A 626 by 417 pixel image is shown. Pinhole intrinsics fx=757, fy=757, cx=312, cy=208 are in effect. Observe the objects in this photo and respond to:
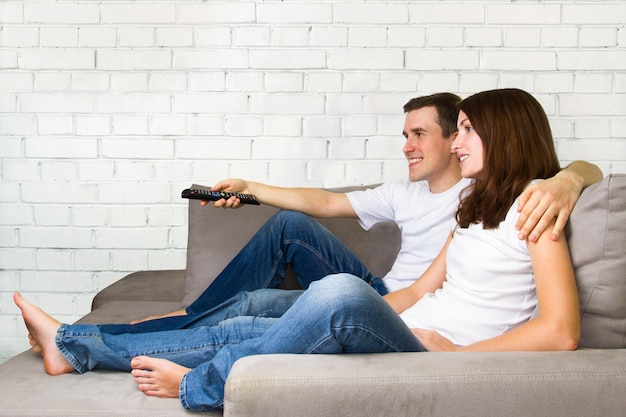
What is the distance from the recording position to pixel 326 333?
142cm

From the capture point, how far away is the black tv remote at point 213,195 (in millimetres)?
2072

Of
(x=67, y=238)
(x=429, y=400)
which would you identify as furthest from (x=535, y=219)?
(x=67, y=238)

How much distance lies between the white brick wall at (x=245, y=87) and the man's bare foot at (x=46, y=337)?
4.41ft

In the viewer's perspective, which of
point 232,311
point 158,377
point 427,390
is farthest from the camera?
point 232,311

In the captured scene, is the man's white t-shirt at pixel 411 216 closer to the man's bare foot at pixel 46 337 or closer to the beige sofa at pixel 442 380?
the beige sofa at pixel 442 380

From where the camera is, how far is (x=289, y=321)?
4.91ft

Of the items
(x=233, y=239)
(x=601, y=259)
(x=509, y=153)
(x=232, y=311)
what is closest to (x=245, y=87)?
(x=233, y=239)

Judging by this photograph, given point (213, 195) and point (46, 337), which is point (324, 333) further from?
point (213, 195)

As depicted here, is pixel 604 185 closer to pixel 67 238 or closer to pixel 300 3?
pixel 300 3

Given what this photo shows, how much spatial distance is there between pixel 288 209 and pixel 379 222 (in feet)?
1.02

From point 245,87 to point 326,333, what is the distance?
5.86 ft

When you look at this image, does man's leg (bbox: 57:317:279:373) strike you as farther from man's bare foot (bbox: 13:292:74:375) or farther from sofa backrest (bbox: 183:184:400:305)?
sofa backrest (bbox: 183:184:400:305)

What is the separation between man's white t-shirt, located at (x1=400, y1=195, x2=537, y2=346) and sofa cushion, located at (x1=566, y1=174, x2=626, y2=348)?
107mm

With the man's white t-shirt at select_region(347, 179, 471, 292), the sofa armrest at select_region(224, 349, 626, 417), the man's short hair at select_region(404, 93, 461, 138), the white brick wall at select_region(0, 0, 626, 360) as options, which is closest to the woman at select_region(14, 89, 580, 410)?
the sofa armrest at select_region(224, 349, 626, 417)
